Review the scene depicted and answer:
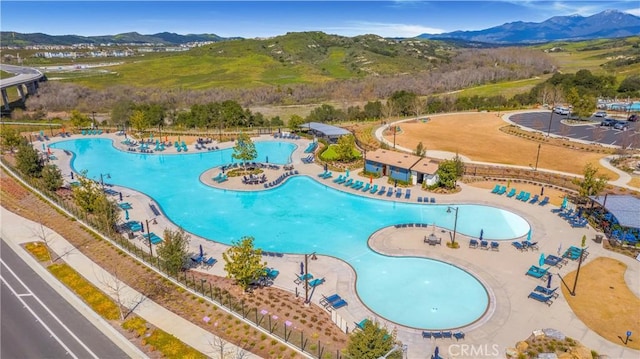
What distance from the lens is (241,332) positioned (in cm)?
2345

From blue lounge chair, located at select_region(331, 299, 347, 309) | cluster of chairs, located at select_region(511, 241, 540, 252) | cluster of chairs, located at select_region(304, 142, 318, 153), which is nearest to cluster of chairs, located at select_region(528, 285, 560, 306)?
cluster of chairs, located at select_region(511, 241, 540, 252)

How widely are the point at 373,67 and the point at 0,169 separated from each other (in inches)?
6005

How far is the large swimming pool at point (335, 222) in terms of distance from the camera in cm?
2709

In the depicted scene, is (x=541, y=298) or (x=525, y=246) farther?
(x=525, y=246)

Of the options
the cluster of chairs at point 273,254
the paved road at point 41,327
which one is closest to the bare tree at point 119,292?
the paved road at point 41,327

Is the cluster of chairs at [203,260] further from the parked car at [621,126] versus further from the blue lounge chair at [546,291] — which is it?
the parked car at [621,126]

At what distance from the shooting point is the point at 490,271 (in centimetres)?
2986

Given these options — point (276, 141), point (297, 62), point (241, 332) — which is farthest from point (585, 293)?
point (297, 62)

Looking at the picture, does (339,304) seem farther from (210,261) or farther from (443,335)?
(210,261)

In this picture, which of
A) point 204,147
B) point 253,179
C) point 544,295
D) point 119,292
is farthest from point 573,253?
point 204,147

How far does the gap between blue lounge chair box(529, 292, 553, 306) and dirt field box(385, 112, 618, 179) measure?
32.6 m

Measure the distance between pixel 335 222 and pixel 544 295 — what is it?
19505mm

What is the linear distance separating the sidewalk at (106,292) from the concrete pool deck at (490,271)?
5.29m

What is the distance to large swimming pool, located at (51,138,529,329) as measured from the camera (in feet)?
88.9
